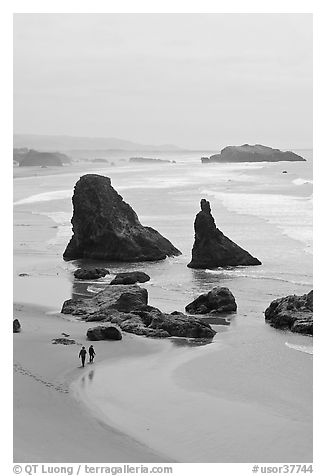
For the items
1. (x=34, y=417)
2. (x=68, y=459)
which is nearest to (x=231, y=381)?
(x=34, y=417)

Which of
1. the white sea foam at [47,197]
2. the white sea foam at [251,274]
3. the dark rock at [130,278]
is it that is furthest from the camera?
the white sea foam at [47,197]

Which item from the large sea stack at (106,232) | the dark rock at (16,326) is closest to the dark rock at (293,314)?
the dark rock at (16,326)

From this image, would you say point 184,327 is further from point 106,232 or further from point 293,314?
point 106,232

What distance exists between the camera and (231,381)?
2177cm

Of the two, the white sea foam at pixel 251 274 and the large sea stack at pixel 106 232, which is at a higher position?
the large sea stack at pixel 106 232

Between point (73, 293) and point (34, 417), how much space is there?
17754 mm

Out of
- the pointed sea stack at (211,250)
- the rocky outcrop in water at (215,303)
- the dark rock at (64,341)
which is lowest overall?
the dark rock at (64,341)

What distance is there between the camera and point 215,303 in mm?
30766

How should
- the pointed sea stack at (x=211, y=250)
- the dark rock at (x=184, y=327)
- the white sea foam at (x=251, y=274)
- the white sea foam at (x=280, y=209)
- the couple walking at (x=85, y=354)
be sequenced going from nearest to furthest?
the couple walking at (x=85, y=354) → the dark rock at (x=184, y=327) → the white sea foam at (x=251, y=274) → the pointed sea stack at (x=211, y=250) → the white sea foam at (x=280, y=209)

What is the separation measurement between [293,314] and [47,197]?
67.5 m

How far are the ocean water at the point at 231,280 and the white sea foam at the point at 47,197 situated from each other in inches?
5.1

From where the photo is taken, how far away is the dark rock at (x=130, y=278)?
3606 centimetres

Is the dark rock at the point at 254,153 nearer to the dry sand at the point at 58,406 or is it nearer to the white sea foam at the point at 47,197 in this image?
the dry sand at the point at 58,406
